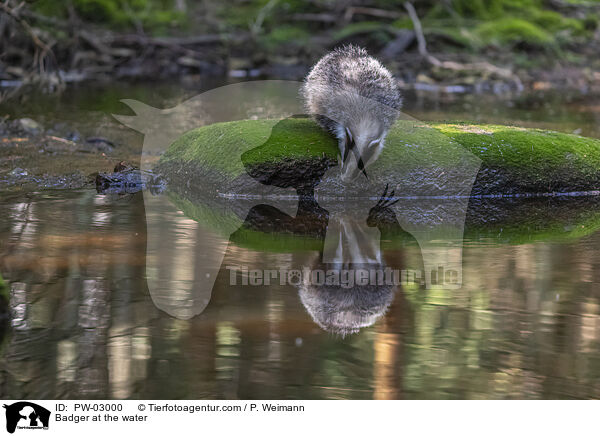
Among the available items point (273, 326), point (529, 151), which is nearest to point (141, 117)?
point (529, 151)

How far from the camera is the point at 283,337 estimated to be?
4434 mm

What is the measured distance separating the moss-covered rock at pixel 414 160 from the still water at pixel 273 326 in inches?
58.1

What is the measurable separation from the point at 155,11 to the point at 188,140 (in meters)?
20.5

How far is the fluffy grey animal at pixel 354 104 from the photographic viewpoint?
765cm

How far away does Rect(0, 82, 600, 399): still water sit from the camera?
390cm

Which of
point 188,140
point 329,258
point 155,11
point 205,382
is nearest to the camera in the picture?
point 205,382

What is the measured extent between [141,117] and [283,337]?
11.6 metres

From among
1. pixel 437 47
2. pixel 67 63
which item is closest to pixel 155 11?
pixel 67 63

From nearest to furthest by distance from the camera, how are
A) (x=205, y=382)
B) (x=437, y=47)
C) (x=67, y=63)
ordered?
(x=205, y=382) → (x=67, y=63) → (x=437, y=47)

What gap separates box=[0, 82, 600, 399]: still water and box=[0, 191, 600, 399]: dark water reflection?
0.04 ft

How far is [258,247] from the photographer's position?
636cm

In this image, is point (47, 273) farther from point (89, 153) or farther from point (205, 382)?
point (89, 153)
